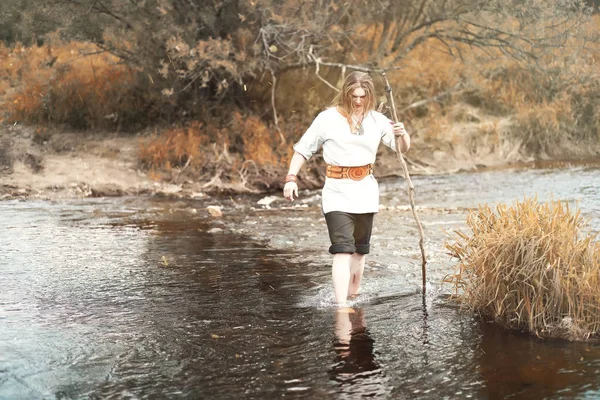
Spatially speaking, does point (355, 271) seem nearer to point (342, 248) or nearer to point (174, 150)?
point (342, 248)

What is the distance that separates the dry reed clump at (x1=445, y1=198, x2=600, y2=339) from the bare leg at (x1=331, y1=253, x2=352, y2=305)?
94cm

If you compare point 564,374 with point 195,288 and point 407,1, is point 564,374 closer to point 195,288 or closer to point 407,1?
point 195,288

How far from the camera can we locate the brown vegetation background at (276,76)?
634 inches

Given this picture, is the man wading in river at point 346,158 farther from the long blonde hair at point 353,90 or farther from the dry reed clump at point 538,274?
the dry reed clump at point 538,274

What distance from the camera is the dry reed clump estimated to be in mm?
6027

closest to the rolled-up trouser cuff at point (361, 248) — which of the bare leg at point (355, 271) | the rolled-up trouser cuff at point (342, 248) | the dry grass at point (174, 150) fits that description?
the bare leg at point (355, 271)

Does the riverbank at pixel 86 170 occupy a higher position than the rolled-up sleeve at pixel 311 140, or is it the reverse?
the rolled-up sleeve at pixel 311 140

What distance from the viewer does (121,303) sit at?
7.15 meters

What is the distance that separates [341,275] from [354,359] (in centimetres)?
133

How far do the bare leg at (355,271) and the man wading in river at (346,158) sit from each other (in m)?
0.26

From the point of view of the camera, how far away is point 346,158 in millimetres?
6891

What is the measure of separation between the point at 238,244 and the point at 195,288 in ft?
8.45

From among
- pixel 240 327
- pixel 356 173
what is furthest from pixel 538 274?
pixel 240 327

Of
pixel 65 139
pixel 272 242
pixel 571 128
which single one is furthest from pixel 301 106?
pixel 272 242
